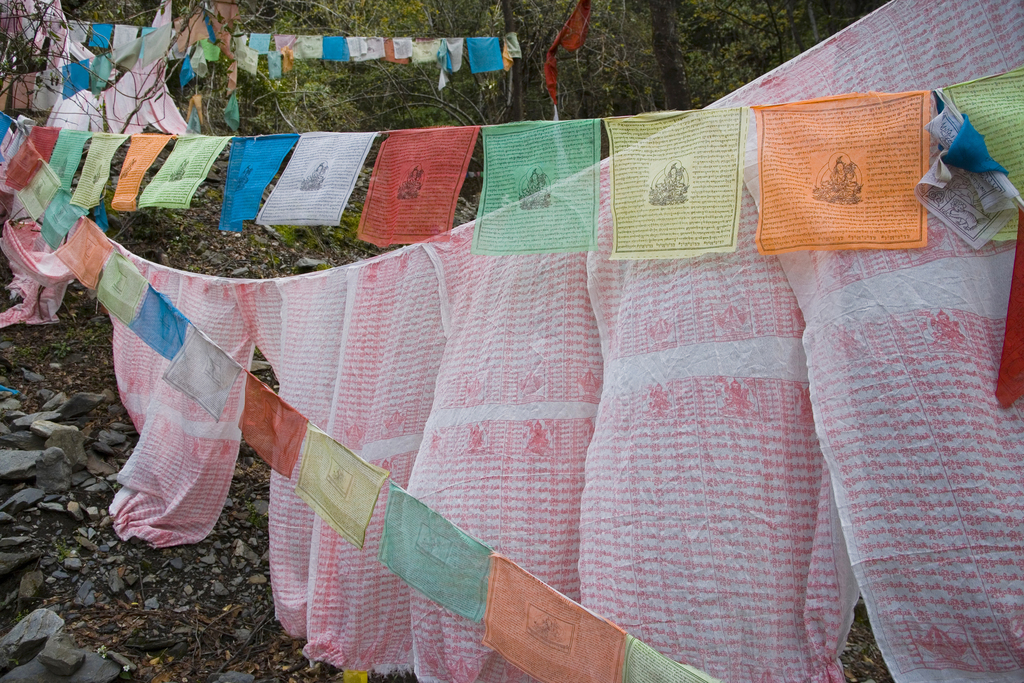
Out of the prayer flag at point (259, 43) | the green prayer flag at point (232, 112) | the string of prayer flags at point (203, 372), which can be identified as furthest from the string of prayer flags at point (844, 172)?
the green prayer flag at point (232, 112)

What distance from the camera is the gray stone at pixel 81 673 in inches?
108

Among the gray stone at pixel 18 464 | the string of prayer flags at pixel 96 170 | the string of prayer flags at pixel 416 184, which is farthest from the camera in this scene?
the gray stone at pixel 18 464

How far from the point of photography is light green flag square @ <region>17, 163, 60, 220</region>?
3393 mm

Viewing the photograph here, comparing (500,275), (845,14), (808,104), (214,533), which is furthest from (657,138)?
(845,14)

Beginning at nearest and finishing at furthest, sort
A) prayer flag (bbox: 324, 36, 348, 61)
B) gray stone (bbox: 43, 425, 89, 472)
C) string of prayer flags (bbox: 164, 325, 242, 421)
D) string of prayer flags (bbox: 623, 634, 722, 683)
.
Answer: string of prayer flags (bbox: 623, 634, 722, 683), string of prayer flags (bbox: 164, 325, 242, 421), gray stone (bbox: 43, 425, 89, 472), prayer flag (bbox: 324, 36, 348, 61)

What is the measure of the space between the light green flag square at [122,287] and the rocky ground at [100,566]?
3.86ft

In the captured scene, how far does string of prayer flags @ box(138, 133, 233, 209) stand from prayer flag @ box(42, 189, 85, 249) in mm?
637

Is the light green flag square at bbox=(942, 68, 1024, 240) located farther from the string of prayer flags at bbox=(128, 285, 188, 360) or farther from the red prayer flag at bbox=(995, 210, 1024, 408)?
the string of prayer flags at bbox=(128, 285, 188, 360)

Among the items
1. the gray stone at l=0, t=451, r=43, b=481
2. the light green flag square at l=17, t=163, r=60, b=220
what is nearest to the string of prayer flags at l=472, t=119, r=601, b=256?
the light green flag square at l=17, t=163, r=60, b=220

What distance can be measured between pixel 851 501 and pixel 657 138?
0.97m

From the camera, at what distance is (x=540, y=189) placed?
2.02m

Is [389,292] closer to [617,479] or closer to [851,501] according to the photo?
[617,479]

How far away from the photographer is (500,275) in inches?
86.0

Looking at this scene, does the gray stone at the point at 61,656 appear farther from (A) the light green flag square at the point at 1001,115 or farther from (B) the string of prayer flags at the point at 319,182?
(A) the light green flag square at the point at 1001,115
